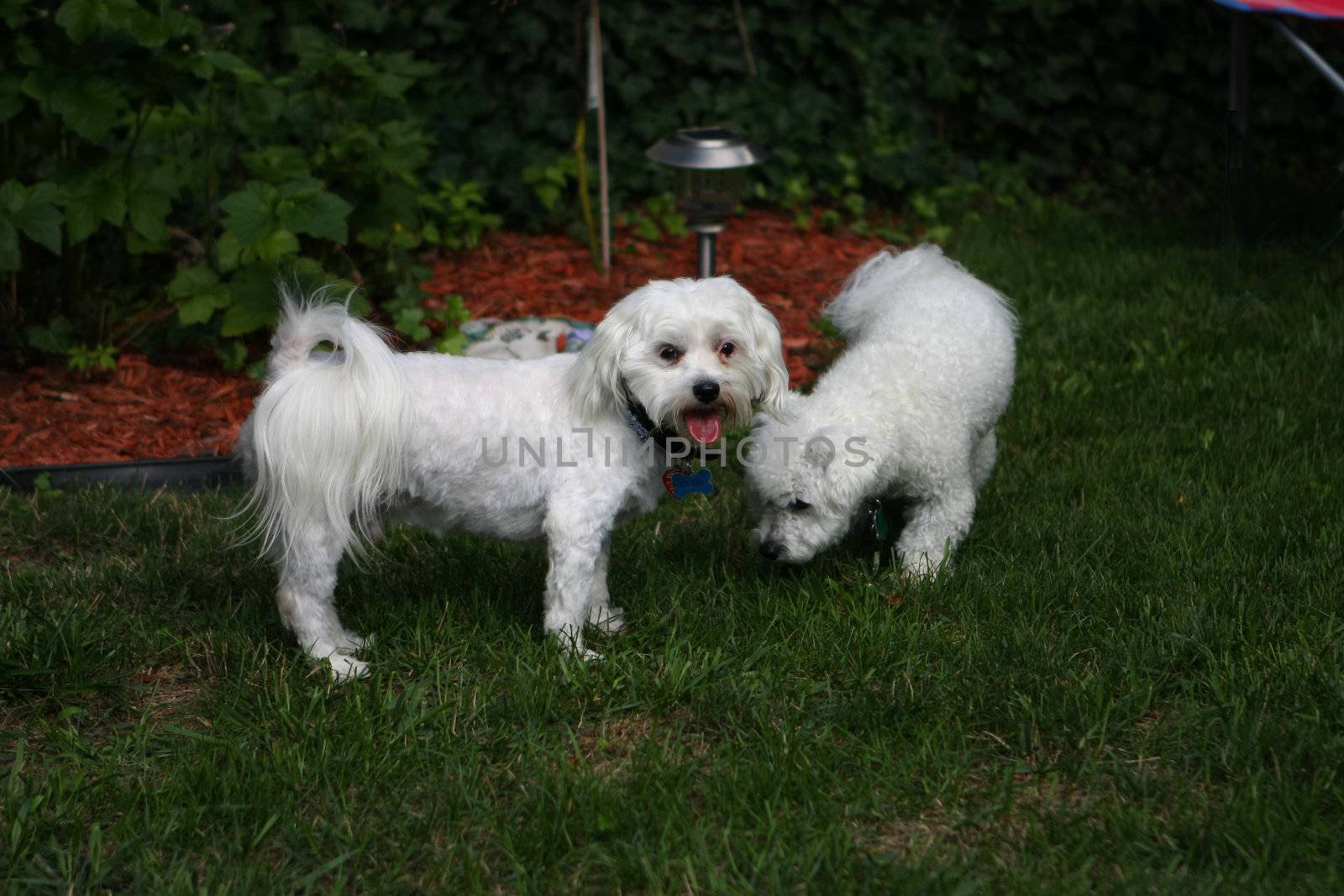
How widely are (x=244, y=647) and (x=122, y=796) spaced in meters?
0.66

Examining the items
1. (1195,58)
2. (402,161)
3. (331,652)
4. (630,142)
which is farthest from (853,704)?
(1195,58)

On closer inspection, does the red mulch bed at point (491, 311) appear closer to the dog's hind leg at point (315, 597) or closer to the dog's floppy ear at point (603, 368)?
the dog's hind leg at point (315, 597)

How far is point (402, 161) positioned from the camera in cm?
555

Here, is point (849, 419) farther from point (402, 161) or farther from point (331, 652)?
point (402, 161)

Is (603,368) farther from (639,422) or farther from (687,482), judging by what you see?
(687,482)

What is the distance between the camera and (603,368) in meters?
3.27

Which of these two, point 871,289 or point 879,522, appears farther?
point 871,289

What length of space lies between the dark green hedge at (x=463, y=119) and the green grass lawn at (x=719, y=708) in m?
1.34

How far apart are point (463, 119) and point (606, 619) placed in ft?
14.6

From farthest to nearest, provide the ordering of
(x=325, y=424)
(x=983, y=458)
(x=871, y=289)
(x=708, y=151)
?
(x=708, y=151), (x=871, y=289), (x=983, y=458), (x=325, y=424)

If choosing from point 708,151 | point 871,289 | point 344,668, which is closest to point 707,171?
point 708,151

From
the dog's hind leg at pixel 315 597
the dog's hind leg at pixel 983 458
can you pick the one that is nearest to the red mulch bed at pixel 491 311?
the dog's hind leg at pixel 983 458

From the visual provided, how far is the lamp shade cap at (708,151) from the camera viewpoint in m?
5.60

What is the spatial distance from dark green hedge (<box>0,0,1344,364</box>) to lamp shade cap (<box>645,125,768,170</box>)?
106cm
